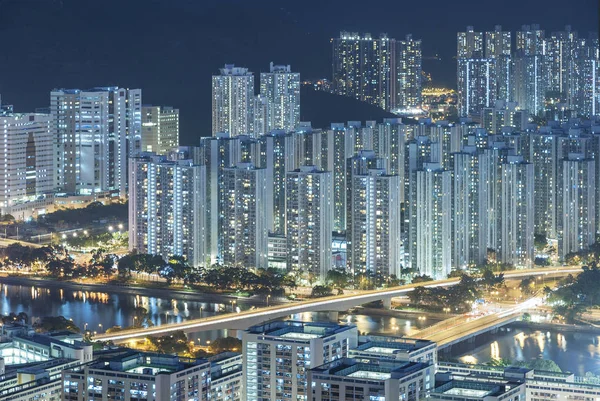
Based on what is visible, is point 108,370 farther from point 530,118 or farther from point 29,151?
point 530,118

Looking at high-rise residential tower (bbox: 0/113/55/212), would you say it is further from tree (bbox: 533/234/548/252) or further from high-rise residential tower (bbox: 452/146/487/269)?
tree (bbox: 533/234/548/252)

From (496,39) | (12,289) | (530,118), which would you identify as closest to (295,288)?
(12,289)

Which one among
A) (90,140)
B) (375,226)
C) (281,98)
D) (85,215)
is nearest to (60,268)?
(85,215)

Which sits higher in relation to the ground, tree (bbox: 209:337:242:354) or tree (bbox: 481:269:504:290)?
tree (bbox: 481:269:504:290)

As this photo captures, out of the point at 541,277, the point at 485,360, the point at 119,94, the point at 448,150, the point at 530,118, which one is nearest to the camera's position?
the point at 485,360

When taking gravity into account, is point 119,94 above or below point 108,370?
above

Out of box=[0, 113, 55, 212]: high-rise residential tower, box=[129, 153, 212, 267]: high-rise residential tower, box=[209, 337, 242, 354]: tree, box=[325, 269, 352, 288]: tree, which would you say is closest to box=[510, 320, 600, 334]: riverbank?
box=[325, 269, 352, 288]: tree
